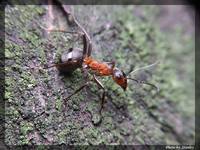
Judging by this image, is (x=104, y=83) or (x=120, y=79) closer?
(x=120, y=79)

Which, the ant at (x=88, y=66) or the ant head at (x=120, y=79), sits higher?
the ant at (x=88, y=66)

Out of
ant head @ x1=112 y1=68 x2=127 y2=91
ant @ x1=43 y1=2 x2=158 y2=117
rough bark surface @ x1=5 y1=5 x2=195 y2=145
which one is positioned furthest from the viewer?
ant head @ x1=112 y1=68 x2=127 y2=91

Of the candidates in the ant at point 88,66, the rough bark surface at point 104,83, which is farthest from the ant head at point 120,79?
the rough bark surface at point 104,83

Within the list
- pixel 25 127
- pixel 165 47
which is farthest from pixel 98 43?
pixel 25 127

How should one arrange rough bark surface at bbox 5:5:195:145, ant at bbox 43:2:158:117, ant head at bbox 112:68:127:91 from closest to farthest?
1. rough bark surface at bbox 5:5:195:145
2. ant at bbox 43:2:158:117
3. ant head at bbox 112:68:127:91

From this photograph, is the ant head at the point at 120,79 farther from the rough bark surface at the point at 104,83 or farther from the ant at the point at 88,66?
the rough bark surface at the point at 104,83

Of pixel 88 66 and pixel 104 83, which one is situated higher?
pixel 88 66

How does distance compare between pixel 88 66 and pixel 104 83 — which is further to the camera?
pixel 104 83

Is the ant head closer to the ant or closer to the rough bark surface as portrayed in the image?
the ant

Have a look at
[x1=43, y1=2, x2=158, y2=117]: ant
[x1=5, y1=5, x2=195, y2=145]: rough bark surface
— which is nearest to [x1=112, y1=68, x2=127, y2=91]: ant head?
[x1=43, y1=2, x2=158, y2=117]: ant
